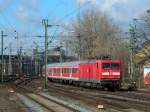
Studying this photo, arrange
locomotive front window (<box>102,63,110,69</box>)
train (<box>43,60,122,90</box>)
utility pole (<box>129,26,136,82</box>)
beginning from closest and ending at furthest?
train (<box>43,60,122,90</box>), locomotive front window (<box>102,63,110,69</box>), utility pole (<box>129,26,136,82</box>)

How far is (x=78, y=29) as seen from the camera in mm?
96625

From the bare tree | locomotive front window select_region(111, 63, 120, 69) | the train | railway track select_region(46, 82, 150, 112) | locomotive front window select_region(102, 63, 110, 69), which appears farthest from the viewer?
the bare tree

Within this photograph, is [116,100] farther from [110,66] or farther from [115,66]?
[115,66]

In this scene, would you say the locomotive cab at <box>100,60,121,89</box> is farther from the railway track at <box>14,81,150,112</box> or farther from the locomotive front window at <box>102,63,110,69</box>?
the railway track at <box>14,81,150,112</box>

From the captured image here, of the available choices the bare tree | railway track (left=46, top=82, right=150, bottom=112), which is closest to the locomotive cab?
railway track (left=46, top=82, right=150, bottom=112)

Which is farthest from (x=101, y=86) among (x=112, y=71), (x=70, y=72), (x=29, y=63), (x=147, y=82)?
(x=29, y=63)

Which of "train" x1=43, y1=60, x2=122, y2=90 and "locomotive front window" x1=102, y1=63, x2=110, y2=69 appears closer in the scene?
"train" x1=43, y1=60, x2=122, y2=90

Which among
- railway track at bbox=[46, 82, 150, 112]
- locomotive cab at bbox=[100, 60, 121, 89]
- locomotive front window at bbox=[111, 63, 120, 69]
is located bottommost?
railway track at bbox=[46, 82, 150, 112]

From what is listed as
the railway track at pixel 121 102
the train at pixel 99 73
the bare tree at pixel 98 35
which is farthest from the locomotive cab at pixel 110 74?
the bare tree at pixel 98 35

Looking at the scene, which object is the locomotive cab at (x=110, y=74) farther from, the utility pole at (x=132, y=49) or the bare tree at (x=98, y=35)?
the bare tree at (x=98, y=35)

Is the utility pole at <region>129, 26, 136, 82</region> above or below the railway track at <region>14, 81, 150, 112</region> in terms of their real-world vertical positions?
above

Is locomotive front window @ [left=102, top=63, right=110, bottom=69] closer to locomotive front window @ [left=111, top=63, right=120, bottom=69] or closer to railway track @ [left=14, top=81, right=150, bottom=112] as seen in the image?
locomotive front window @ [left=111, top=63, right=120, bottom=69]

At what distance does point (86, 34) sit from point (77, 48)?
21.4 feet

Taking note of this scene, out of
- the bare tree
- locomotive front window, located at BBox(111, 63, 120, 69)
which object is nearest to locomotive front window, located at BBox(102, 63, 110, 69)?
locomotive front window, located at BBox(111, 63, 120, 69)
